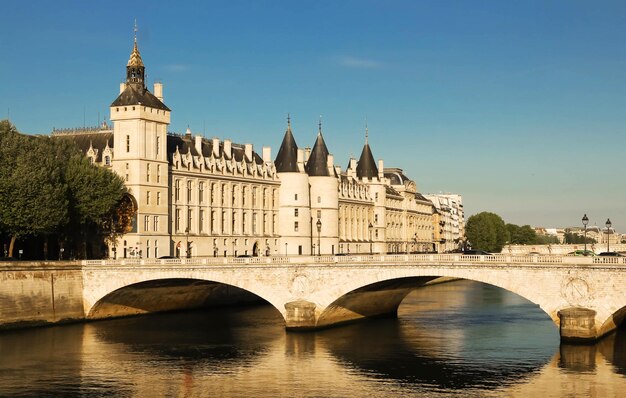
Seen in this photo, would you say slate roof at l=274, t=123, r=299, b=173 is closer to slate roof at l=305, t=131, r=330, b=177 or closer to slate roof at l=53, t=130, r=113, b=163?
slate roof at l=305, t=131, r=330, b=177

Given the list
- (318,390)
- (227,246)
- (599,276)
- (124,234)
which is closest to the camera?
(318,390)

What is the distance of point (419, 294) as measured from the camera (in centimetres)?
11088

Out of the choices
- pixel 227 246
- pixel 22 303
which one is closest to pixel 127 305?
pixel 22 303

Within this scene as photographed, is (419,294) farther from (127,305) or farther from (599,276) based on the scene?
(599,276)

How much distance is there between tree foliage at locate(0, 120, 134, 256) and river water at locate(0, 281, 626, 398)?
991 centimetres

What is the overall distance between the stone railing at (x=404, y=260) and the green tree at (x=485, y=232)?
120612 millimetres

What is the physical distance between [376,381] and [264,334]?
1991 cm

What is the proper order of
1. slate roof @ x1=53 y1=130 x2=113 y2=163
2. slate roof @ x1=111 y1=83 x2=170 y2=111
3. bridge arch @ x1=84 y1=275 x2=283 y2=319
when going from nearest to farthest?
1. bridge arch @ x1=84 y1=275 x2=283 y2=319
2. slate roof @ x1=111 y1=83 x2=170 y2=111
3. slate roof @ x1=53 y1=130 x2=113 y2=163

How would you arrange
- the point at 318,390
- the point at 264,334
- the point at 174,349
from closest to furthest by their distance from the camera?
1. the point at 318,390
2. the point at 174,349
3. the point at 264,334

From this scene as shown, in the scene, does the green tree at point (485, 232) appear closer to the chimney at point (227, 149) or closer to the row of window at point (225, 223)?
the row of window at point (225, 223)

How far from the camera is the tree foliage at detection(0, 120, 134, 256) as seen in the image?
77.8m

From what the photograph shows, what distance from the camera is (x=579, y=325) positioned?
59594 millimetres

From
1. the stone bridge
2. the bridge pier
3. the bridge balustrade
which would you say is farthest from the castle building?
the bridge pier

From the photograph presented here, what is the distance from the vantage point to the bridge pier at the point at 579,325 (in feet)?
195
